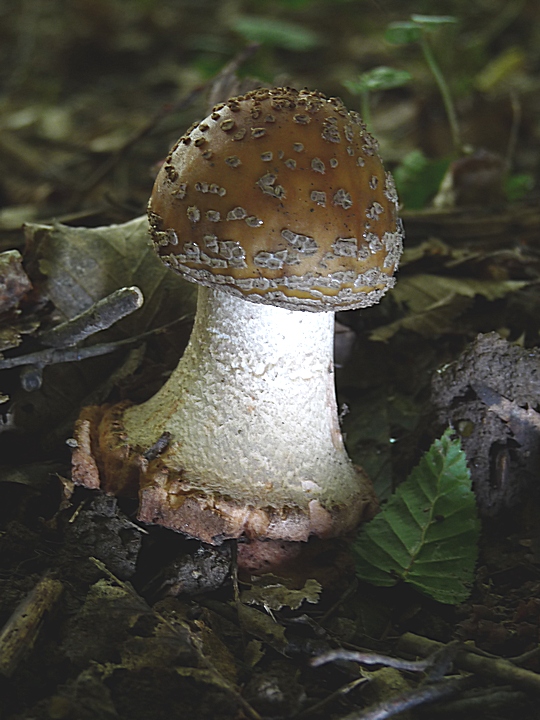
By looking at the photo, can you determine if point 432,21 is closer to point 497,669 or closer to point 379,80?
point 379,80

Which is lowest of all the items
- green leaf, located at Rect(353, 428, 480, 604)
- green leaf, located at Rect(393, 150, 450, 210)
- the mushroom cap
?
green leaf, located at Rect(353, 428, 480, 604)

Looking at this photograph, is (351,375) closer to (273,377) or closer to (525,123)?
(273,377)

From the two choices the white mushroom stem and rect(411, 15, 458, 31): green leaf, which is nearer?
the white mushroom stem

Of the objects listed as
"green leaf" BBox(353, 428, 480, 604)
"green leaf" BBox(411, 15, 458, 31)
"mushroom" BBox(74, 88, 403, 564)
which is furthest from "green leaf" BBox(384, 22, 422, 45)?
"green leaf" BBox(353, 428, 480, 604)

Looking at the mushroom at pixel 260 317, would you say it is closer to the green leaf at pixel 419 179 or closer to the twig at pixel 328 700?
the twig at pixel 328 700

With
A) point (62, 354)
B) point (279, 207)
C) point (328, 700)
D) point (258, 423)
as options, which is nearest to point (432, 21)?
point (279, 207)

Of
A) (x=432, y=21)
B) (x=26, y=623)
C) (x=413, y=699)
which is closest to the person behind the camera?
(x=413, y=699)

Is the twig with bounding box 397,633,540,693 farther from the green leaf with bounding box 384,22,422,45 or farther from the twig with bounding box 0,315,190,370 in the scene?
the green leaf with bounding box 384,22,422,45
